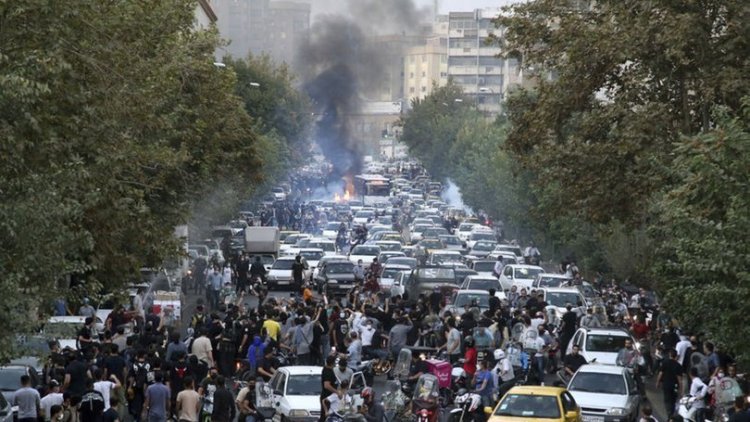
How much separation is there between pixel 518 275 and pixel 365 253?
11.5 metres

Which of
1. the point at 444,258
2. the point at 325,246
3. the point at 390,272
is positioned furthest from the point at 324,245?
the point at 390,272

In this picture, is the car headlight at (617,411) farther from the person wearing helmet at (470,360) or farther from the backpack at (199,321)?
the backpack at (199,321)

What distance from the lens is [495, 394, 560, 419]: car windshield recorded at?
81.0 ft

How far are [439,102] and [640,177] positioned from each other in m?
116

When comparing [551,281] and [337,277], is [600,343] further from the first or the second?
[337,277]

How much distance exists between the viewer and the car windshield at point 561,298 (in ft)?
140

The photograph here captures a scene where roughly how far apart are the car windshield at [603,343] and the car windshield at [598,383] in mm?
4726

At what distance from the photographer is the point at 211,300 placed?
162 ft

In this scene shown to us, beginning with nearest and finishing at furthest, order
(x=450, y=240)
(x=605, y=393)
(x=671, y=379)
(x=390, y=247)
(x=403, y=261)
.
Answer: (x=605, y=393) < (x=671, y=379) < (x=403, y=261) < (x=390, y=247) < (x=450, y=240)

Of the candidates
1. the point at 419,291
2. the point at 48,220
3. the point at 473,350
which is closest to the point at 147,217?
the point at 473,350

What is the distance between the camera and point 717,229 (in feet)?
81.3

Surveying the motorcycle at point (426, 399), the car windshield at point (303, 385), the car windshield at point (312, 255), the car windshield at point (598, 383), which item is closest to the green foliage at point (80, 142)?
the car windshield at point (303, 385)

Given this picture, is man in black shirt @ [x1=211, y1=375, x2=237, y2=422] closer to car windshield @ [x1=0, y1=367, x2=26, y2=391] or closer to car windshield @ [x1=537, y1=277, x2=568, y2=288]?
car windshield @ [x1=0, y1=367, x2=26, y2=391]

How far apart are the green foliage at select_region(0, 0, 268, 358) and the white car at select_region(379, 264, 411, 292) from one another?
45.0 ft
